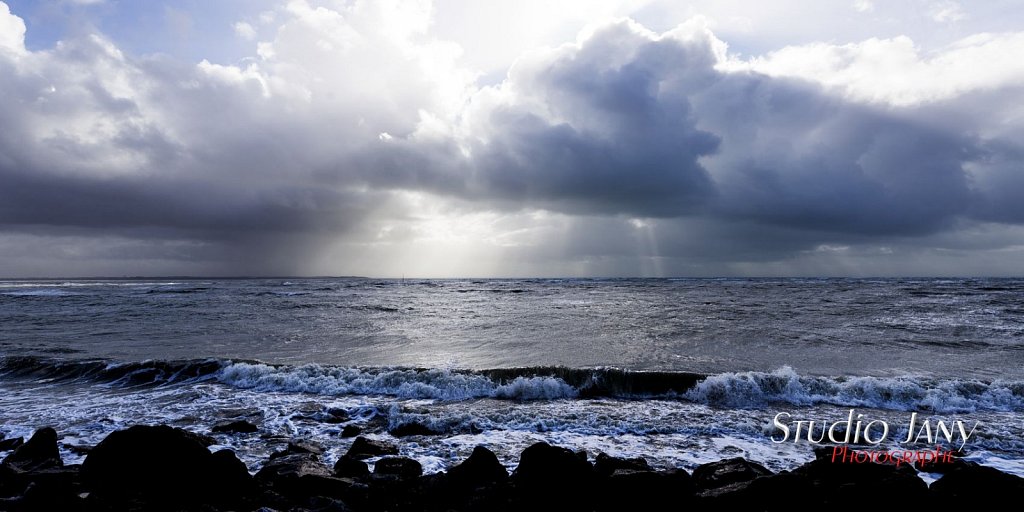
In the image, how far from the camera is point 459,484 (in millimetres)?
7133

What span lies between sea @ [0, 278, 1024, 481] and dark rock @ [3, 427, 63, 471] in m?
0.66

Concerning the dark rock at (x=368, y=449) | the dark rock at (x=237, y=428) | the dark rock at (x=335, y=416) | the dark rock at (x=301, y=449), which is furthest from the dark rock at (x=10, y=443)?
the dark rock at (x=368, y=449)

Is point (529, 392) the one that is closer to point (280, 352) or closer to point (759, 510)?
point (759, 510)

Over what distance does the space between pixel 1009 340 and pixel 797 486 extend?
25.4 meters

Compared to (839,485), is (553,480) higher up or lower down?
lower down

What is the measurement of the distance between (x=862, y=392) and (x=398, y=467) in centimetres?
1286

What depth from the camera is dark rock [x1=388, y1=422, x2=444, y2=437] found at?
1073 cm

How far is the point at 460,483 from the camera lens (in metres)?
7.15

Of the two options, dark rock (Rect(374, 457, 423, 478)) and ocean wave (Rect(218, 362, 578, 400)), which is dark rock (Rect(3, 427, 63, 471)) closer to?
dark rock (Rect(374, 457, 423, 478))

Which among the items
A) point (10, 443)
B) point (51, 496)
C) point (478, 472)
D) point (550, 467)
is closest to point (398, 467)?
Result: point (478, 472)

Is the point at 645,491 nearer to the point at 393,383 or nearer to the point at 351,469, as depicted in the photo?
the point at 351,469

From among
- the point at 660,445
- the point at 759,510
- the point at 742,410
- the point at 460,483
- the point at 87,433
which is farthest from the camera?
the point at 742,410

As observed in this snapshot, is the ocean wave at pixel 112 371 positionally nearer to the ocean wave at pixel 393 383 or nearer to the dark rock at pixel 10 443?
the ocean wave at pixel 393 383

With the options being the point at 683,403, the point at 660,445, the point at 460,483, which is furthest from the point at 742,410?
the point at 460,483
